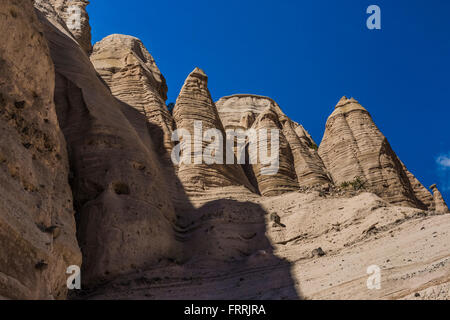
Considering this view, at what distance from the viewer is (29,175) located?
907 centimetres

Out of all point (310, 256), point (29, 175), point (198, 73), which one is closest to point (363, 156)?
point (198, 73)

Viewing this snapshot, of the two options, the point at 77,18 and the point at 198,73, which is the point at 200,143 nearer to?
the point at 198,73

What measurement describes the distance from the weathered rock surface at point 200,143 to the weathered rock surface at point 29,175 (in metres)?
6.70

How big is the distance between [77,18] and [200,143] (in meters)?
13.8

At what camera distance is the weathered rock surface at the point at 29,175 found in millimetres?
7434

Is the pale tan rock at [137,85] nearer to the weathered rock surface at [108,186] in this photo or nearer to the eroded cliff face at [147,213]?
the eroded cliff face at [147,213]

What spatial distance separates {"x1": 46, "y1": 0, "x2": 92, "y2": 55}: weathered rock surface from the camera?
27.3 metres

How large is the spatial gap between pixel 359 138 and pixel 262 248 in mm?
17532

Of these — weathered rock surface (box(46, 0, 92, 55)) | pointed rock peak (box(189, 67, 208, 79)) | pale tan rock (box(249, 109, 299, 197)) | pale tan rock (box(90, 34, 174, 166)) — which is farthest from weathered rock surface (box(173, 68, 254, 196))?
weathered rock surface (box(46, 0, 92, 55))

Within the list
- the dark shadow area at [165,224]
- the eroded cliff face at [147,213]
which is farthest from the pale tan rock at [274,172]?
the dark shadow area at [165,224]

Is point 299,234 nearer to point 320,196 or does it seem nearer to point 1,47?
point 320,196

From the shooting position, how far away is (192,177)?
17.8m

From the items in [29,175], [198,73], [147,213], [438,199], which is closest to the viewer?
[29,175]

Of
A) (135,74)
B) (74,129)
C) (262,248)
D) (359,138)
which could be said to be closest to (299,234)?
(262,248)
